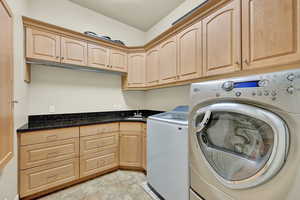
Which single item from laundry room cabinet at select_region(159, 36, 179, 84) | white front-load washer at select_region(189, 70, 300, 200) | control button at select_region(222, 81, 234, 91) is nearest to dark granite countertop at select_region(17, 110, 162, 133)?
laundry room cabinet at select_region(159, 36, 179, 84)

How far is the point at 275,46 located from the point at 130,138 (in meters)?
2.21

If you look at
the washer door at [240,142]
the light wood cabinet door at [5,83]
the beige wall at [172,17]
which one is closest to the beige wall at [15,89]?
the light wood cabinet door at [5,83]

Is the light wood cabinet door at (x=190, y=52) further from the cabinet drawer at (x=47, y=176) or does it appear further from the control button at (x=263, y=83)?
the cabinet drawer at (x=47, y=176)

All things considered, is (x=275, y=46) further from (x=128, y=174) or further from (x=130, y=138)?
(x=128, y=174)

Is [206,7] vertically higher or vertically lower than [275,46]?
higher

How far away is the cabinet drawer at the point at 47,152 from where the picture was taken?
5.01 feet

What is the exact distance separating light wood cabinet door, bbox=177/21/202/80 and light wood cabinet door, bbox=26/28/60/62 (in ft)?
6.10

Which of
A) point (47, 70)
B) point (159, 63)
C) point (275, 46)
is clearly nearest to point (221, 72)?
point (275, 46)

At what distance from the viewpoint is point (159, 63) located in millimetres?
2297

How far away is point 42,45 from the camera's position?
5.85ft

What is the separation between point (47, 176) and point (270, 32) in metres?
2.88

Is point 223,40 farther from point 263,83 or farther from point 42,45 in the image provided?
point 42,45

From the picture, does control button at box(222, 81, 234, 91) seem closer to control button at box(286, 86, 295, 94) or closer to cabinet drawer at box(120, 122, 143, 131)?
control button at box(286, 86, 295, 94)

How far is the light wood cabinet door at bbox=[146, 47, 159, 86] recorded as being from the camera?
7.72 ft
